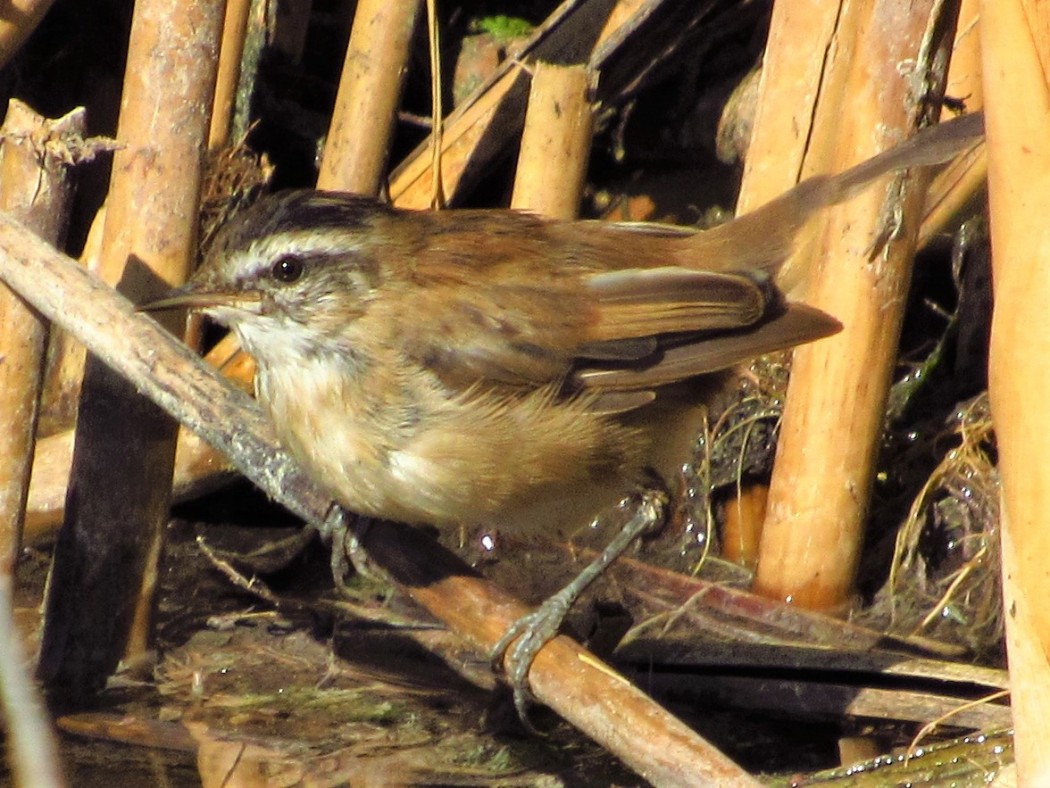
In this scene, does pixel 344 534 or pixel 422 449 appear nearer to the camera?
pixel 422 449

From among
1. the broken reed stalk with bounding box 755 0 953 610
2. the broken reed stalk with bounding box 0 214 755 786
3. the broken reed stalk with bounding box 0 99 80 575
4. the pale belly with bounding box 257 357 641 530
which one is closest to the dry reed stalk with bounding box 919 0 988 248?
the broken reed stalk with bounding box 755 0 953 610

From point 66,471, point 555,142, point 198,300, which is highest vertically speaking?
point 555,142

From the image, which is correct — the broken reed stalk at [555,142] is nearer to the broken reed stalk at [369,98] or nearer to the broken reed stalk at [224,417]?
the broken reed stalk at [369,98]

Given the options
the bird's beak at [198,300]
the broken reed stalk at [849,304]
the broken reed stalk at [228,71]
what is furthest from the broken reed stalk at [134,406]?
the broken reed stalk at [849,304]

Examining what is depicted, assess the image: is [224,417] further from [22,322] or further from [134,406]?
[22,322]

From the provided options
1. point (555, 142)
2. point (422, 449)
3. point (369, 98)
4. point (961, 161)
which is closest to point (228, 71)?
point (369, 98)

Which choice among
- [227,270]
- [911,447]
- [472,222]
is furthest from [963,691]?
[227,270]

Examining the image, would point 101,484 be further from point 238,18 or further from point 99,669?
point 238,18
